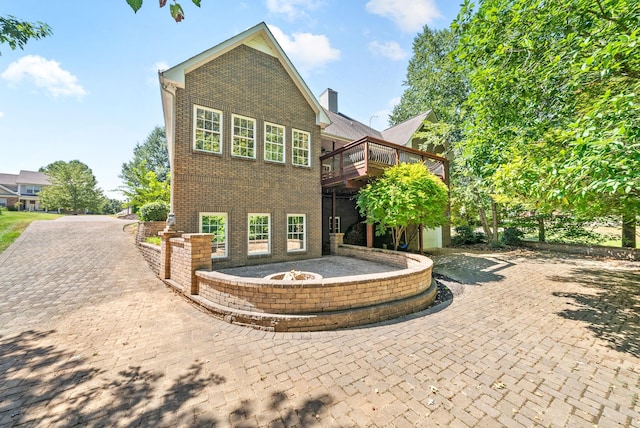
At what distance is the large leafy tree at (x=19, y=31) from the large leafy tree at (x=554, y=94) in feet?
31.5

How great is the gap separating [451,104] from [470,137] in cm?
1691

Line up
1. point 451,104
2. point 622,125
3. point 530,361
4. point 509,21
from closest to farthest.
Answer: point 622,125 < point 530,361 < point 509,21 < point 451,104

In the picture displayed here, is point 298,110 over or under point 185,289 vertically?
over

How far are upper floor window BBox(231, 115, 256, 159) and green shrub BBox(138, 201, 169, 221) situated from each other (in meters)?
5.47

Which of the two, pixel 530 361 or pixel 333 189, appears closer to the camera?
pixel 530 361

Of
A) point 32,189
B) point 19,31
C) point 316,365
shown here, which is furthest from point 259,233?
point 32,189

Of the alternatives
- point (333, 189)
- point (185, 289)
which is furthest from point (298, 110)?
point (185, 289)

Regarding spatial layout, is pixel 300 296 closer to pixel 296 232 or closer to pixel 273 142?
pixel 296 232

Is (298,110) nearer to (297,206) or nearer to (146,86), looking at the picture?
(297,206)

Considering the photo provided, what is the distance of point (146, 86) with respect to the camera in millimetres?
10719

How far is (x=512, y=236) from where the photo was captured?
17.3 metres

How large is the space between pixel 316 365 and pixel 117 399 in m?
2.48

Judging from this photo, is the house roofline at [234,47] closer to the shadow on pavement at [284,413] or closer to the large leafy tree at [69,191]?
the shadow on pavement at [284,413]

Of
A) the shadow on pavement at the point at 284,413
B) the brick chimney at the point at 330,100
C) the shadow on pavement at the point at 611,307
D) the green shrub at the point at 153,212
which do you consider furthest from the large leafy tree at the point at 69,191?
the shadow on pavement at the point at 611,307
